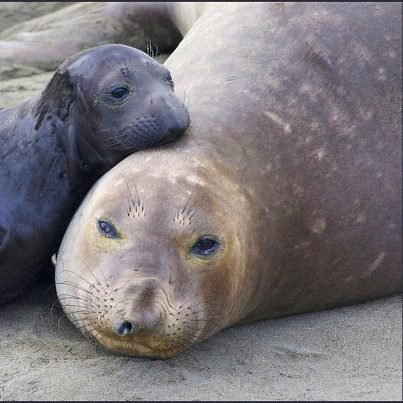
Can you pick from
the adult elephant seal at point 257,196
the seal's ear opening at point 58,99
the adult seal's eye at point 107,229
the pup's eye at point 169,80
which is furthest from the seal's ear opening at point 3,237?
the pup's eye at point 169,80

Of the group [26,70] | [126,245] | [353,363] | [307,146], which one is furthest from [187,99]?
[26,70]

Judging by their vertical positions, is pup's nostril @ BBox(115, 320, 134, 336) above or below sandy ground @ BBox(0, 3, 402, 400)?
above

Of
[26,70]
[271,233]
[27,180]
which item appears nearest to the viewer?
[271,233]

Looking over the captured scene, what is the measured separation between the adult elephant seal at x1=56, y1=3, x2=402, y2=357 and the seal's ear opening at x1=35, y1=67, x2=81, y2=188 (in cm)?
36

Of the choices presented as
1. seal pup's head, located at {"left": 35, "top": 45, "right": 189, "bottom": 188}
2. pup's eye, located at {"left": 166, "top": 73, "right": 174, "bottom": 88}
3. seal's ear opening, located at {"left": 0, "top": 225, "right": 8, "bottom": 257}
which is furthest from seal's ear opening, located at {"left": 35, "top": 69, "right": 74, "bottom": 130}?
seal's ear opening, located at {"left": 0, "top": 225, "right": 8, "bottom": 257}

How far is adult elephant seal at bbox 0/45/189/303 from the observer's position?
4.89m

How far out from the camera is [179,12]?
852 cm

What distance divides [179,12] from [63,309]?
4337mm

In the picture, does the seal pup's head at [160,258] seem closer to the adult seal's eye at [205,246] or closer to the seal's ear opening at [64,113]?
the adult seal's eye at [205,246]

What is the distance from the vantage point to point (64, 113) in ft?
16.9

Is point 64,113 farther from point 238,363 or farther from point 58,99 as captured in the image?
point 238,363

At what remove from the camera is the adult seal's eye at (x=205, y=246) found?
4.23 m

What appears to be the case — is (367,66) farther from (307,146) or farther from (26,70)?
(26,70)

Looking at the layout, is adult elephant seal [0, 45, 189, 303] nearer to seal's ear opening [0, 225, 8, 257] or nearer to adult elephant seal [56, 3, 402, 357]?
seal's ear opening [0, 225, 8, 257]
